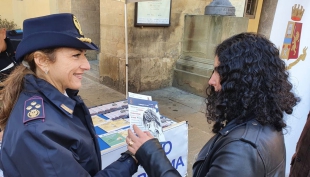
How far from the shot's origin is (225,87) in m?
1.25

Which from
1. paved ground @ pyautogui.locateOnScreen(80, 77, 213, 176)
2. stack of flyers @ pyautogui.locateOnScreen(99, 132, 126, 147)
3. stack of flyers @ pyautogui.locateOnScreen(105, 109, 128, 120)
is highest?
stack of flyers @ pyautogui.locateOnScreen(105, 109, 128, 120)

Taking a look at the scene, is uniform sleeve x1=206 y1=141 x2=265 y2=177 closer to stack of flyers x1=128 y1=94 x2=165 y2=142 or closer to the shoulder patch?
stack of flyers x1=128 y1=94 x2=165 y2=142

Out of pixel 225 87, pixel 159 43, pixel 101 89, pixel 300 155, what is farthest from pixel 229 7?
pixel 225 87

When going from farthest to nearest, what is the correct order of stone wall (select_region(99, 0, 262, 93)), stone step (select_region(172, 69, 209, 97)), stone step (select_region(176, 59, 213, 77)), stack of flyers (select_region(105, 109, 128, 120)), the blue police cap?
stone step (select_region(172, 69, 209, 97)), stone step (select_region(176, 59, 213, 77)), stone wall (select_region(99, 0, 262, 93)), stack of flyers (select_region(105, 109, 128, 120)), the blue police cap

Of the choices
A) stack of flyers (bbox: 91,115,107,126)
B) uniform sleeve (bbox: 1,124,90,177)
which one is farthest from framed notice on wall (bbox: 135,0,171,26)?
uniform sleeve (bbox: 1,124,90,177)

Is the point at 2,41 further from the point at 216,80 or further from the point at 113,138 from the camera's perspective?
the point at 216,80

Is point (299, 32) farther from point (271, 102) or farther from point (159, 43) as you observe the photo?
point (159, 43)

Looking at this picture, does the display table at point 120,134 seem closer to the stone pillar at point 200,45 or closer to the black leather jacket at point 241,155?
the black leather jacket at point 241,155

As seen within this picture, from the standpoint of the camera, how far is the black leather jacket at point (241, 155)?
3.44 ft

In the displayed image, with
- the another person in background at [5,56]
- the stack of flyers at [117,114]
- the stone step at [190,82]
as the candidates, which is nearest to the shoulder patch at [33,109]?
the stack of flyers at [117,114]

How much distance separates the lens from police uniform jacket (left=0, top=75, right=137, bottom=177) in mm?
1021

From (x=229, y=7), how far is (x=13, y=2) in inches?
329

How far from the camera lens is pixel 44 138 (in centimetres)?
102

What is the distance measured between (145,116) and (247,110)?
0.65 m
